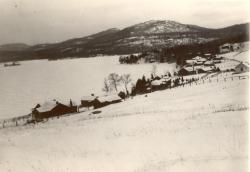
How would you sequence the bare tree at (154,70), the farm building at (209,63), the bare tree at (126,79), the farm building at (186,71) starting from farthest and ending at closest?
the bare tree at (154,70)
the farm building at (186,71)
the farm building at (209,63)
the bare tree at (126,79)

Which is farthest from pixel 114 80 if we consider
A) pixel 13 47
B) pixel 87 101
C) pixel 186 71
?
pixel 13 47

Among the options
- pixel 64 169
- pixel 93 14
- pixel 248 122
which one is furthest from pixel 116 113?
pixel 248 122

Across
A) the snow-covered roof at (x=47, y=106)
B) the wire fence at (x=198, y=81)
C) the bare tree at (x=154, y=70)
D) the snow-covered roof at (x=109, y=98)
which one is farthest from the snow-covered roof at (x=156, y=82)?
the snow-covered roof at (x=47, y=106)

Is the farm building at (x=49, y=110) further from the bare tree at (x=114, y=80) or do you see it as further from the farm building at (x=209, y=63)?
the farm building at (x=209, y=63)

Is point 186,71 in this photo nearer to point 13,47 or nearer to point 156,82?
point 156,82

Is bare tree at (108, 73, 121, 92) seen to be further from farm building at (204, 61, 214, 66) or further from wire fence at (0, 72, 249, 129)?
farm building at (204, 61, 214, 66)

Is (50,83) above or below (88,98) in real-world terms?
above
